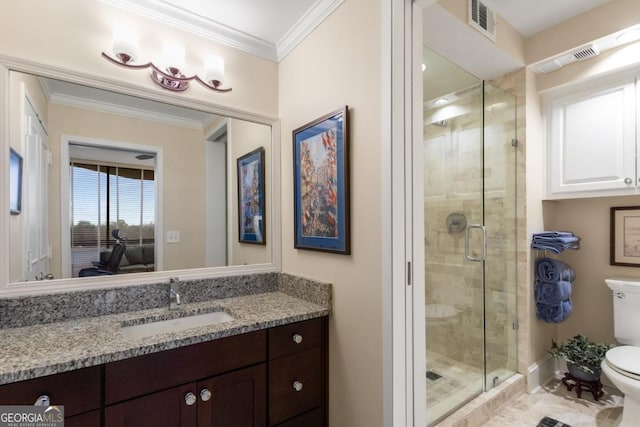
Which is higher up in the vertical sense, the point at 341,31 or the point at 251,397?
the point at 341,31

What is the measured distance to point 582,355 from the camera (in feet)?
7.05

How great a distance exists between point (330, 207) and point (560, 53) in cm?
187

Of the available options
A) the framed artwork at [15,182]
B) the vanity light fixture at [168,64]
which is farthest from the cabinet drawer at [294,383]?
the vanity light fixture at [168,64]

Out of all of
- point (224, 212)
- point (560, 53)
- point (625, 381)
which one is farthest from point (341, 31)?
point (625, 381)

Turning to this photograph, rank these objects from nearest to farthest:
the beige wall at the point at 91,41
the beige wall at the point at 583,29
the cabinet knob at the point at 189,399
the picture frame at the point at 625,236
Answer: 1. the cabinet knob at the point at 189,399
2. the beige wall at the point at 91,41
3. the beige wall at the point at 583,29
4. the picture frame at the point at 625,236

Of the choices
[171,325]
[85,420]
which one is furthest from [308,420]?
[85,420]

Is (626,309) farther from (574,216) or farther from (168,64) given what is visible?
(168,64)

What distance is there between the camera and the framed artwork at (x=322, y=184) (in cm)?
149

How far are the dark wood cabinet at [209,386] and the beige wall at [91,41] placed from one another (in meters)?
1.29

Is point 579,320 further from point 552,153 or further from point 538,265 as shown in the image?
point 552,153

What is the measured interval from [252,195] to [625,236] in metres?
2.57

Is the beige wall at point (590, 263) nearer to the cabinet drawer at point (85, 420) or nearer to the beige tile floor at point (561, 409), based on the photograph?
the beige tile floor at point (561, 409)

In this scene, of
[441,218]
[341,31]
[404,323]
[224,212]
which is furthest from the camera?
[441,218]

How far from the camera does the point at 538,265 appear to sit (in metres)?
2.26
